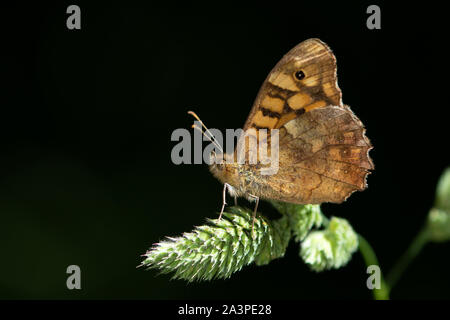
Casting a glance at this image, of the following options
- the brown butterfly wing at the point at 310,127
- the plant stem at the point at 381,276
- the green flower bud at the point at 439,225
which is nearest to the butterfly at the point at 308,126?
the brown butterfly wing at the point at 310,127

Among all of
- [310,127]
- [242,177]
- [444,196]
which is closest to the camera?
[310,127]

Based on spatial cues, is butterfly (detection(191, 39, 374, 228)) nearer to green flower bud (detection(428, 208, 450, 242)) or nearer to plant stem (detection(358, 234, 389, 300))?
plant stem (detection(358, 234, 389, 300))

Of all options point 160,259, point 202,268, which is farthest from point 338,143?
point 160,259

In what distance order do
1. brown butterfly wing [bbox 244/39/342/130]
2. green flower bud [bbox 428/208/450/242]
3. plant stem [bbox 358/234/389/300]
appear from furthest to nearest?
green flower bud [bbox 428/208/450/242] < brown butterfly wing [bbox 244/39/342/130] < plant stem [bbox 358/234/389/300]

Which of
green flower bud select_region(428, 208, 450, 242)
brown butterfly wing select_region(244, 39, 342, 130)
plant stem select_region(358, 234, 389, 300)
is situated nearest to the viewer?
plant stem select_region(358, 234, 389, 300)

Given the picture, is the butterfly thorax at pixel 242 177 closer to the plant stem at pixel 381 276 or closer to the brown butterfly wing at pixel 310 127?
the brown butterfly wing at pixel 310 127

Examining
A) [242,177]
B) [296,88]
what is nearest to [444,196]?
[296,88]

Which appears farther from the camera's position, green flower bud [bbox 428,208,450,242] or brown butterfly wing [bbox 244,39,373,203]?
green flower bud [bbox 428,208,450,242]

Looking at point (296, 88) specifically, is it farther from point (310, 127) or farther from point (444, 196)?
point (444, 196)

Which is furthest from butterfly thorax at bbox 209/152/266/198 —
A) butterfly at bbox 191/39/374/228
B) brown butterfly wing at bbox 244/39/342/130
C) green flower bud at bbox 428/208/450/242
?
green flower bud at bbox 428/208/450/242

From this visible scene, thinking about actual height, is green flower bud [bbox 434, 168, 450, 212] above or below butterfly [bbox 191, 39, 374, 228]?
below
